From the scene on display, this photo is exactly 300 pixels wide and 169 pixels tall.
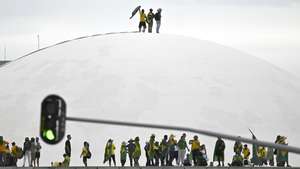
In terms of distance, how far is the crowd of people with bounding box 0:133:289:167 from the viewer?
2700 cm

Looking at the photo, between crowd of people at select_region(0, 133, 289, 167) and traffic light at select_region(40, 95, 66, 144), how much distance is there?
589 inches

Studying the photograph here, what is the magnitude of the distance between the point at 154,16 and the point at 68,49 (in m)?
4.66

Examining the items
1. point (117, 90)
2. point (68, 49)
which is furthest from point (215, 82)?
point (68, 49)

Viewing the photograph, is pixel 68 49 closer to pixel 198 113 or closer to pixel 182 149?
pixel 198 113

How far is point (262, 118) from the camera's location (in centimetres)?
3391

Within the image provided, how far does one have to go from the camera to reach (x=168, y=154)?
27438mm

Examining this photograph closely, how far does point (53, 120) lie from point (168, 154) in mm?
15814

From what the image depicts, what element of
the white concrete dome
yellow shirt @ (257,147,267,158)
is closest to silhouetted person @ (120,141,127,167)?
the white concrete dome

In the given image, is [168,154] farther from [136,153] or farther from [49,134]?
[49,134]

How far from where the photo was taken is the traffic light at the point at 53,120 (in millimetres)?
11820

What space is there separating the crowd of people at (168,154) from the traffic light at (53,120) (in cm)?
1497

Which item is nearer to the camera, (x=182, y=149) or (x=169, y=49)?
(x=182, y=149)

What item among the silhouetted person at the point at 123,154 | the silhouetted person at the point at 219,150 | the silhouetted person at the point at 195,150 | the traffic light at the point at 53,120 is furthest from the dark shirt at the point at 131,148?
the traffic light at the point at 53,120

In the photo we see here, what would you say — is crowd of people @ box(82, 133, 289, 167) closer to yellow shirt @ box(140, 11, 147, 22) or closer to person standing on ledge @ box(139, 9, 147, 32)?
person standing on ledge @ box(139, 9, 147, 32)
